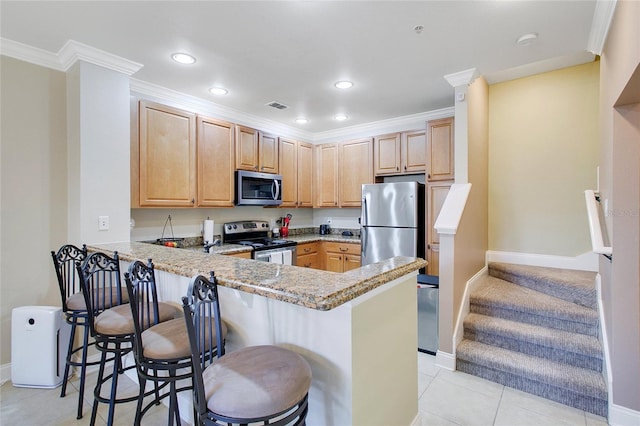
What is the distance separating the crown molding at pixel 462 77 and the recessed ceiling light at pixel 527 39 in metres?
0.45

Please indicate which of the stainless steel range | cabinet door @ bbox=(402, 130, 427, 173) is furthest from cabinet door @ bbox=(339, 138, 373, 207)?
the stainless steel range

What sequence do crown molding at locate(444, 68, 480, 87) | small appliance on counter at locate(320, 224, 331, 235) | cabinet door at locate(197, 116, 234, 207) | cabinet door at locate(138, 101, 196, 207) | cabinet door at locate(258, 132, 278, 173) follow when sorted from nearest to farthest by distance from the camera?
crown molding at locate(444, 68, 480, 87)
cabinet door at locate(138, 101, 196, 207)
cabinet door at locate(197, 116, 234, 207)
cabinet door at locate(258, 132, 278, 173)
small appliance on counter at locate(320, 224, 331, 235)

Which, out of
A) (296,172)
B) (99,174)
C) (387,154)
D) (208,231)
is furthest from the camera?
(296,172)

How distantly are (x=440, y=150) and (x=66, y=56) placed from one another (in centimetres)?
367

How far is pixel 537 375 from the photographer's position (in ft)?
7.21

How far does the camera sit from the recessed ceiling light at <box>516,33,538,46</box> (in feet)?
7.30

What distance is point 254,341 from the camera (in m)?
1.45

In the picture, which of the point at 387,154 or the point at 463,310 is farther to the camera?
the point at 387,154

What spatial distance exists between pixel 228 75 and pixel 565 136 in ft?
11.4

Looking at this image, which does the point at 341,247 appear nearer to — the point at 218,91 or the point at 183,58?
the point at 218,91

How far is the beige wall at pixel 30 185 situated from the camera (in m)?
2.34

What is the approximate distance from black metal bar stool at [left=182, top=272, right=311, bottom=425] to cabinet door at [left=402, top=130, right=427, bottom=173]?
3279 millimetres

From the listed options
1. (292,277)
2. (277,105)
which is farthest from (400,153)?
(292,277)

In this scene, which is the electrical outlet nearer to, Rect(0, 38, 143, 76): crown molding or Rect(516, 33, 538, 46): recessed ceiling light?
Rect(0, 38, 143, 76): crown molding
